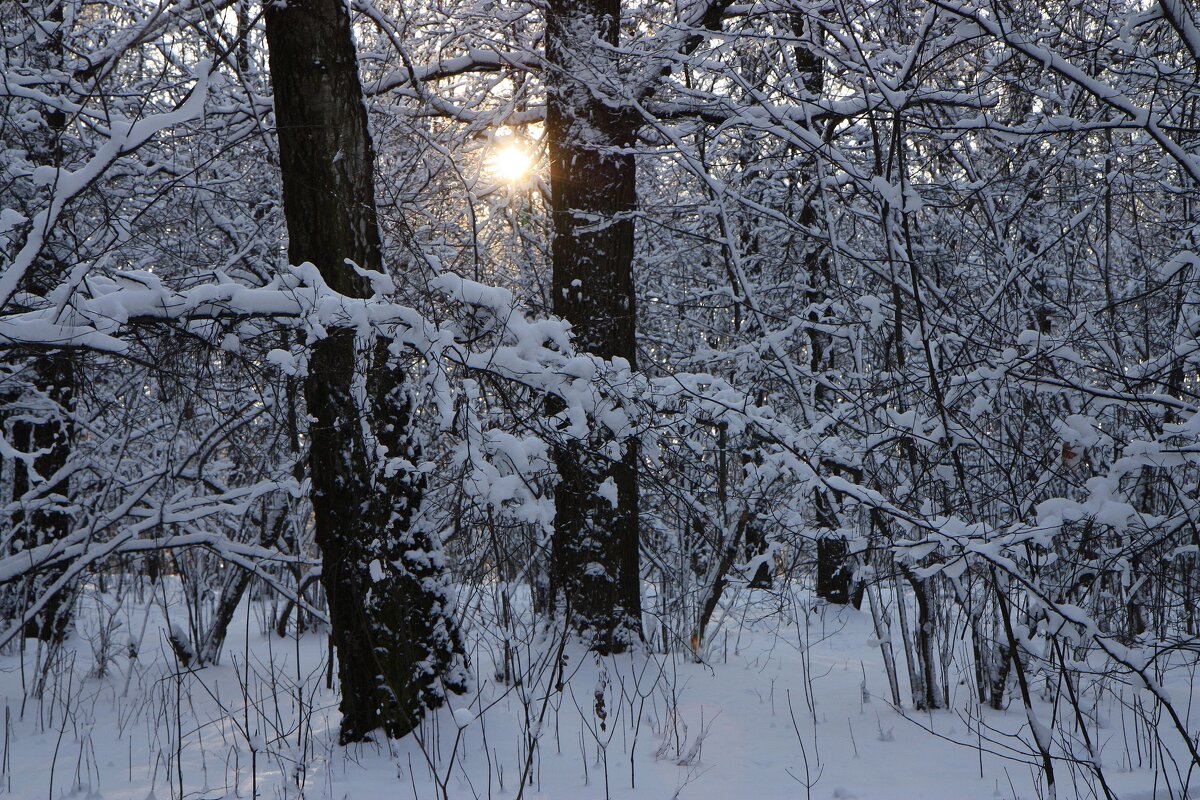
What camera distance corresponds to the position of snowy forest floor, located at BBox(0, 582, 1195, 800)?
3561 millimetres

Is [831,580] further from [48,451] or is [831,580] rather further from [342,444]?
[48,451]

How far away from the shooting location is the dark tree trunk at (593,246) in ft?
18.1

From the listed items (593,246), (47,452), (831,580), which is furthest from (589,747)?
(47,452)

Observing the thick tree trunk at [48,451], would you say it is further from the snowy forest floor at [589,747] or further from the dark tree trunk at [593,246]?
the dark tree trunk at [593,246]

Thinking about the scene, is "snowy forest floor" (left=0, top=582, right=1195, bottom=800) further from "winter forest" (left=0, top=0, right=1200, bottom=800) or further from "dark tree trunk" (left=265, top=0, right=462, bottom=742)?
"dark tree trunk" (left=265, top=0, right=462, bottom=742)

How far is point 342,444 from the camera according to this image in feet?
12.8

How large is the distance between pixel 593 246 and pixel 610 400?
271 cm

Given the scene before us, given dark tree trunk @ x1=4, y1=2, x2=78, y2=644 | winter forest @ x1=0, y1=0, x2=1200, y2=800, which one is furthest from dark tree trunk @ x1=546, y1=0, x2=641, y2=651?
dark tree trunk @ x1=4, y1=2, x2=78, y2=644

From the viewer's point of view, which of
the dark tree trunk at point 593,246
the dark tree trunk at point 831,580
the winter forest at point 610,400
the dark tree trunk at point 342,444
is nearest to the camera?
the winter forest at point 610,400

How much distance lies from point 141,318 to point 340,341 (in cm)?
67

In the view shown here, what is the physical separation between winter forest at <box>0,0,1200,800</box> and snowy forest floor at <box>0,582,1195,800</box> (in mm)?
35

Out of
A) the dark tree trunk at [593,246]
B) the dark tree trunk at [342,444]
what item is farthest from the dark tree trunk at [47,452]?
the dark tree trunk at [593,246]

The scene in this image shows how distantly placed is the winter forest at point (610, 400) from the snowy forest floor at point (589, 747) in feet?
0.12

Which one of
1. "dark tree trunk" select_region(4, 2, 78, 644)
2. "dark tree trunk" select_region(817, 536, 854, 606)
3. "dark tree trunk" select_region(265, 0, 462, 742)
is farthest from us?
"dark tree trunk" select_region(817, 536, 854, 606)
